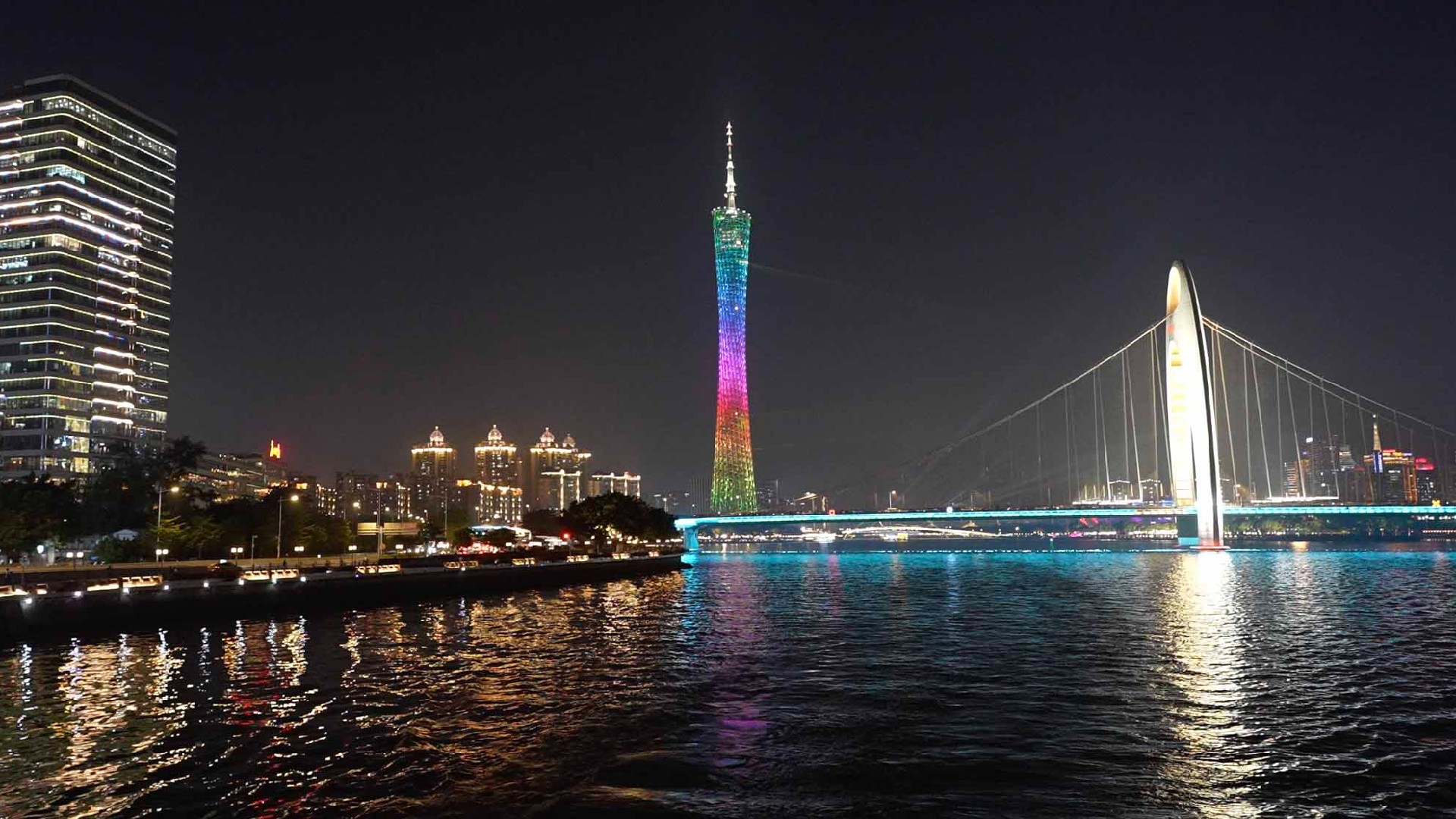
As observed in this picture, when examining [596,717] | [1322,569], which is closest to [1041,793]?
[596,717]

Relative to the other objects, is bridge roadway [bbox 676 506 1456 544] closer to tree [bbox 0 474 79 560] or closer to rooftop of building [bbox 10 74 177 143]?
tree [bbox 0 474 79 560]

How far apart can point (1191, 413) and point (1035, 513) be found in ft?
50.1

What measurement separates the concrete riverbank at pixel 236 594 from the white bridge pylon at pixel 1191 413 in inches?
2021

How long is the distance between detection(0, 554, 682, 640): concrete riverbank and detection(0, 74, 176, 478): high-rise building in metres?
80.7

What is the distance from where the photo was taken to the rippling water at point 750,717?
1341cm

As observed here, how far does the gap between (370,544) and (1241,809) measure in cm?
8994

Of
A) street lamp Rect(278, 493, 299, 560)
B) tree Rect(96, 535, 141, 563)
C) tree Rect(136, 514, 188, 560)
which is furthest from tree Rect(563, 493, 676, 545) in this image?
tree Rect(96, 535, 141, 563)

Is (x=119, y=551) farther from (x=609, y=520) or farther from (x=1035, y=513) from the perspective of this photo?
(x=1035, y=513)

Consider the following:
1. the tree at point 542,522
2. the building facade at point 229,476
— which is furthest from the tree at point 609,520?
the building facade at point 229,476

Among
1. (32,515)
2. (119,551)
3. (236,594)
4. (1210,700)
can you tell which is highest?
(32,515)

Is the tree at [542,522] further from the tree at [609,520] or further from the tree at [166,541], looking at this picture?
the tree at [166,541]

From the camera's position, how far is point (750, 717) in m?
18.7

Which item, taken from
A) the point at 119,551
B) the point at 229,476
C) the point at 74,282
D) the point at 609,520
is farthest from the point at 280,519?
the point at 229,476

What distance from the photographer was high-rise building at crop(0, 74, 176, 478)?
121 m
